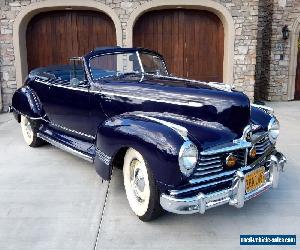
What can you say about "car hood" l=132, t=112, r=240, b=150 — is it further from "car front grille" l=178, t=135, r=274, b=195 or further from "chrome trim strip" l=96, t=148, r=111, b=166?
"chrome trim strip" l=96, t=148, r=111, b=166

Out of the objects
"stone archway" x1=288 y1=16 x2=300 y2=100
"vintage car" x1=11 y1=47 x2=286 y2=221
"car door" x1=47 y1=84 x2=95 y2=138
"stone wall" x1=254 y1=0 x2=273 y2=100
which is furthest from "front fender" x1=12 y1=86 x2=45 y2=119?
"stone archway" x1=288 y1=16 x2=300 y2=100

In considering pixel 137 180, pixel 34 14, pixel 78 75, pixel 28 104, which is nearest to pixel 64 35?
pixel 34 14

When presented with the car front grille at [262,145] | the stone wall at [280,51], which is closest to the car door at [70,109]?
the car front grille at [262,145]

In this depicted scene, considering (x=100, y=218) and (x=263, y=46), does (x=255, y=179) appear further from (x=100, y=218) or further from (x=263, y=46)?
(x=263, y=46)

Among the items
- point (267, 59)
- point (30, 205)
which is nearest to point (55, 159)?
point (30, 205)

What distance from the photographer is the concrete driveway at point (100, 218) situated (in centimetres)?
279

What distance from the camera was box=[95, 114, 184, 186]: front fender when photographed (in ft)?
8.67

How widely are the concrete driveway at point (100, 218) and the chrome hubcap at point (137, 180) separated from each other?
0.76 ft

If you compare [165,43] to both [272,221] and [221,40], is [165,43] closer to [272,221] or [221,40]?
[221,40]

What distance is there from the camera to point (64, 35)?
866cm

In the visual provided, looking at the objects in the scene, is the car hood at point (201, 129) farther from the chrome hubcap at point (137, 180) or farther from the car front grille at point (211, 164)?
the chrome hubcap at point (137, 180)

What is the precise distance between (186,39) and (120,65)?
5188mm

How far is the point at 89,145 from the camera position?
13.0ft

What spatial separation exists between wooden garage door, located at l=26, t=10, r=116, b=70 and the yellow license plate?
6.56 meters
